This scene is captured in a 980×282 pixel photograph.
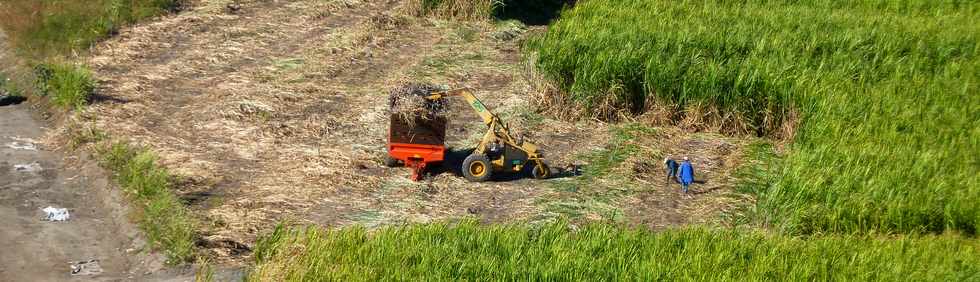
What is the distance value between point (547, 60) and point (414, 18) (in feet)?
18.4

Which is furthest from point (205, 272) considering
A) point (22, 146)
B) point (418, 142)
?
point (22, 146)

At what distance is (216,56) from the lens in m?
18.8

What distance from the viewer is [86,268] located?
11578 mm

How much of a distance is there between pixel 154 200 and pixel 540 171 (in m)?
4.42

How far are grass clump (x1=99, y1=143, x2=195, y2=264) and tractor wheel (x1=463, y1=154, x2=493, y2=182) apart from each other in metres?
3.22

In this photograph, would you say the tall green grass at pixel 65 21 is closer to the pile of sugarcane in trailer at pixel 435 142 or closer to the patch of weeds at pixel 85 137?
the patch of weeds at pixel 85 137

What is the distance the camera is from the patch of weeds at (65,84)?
1645 cm


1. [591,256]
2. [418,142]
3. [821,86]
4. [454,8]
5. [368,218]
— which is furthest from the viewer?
[454,8]

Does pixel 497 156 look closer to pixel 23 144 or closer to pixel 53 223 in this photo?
pixel 53 223

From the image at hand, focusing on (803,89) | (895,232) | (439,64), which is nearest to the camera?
(895,232)

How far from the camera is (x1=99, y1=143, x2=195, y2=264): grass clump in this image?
11555 millimetres

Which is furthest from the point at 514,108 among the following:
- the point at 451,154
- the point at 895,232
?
→ the point at 895,232

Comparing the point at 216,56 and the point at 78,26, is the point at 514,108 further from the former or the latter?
the point at 78,26

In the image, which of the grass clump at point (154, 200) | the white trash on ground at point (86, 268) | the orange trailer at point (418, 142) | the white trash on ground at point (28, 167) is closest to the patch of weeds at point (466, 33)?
the orange trailer at point (418, 142)
